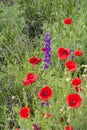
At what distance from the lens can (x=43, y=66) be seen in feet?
8.39

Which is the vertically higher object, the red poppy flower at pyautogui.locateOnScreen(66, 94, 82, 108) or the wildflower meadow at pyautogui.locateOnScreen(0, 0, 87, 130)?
the red poppy flower at pyautogui.locateOnScreen(66, 94, 82, 108)

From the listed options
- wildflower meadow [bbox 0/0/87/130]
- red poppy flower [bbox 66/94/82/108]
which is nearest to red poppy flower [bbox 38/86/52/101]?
wildflower meadow [bbox 0/0/87/130]

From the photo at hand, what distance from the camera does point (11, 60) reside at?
2.90 m

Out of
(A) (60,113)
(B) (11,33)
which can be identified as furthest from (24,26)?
(A) (60,113)

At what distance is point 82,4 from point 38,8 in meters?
0.51

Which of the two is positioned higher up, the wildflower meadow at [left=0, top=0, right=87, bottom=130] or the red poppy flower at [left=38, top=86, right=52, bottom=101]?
the red poppy flower at [left=38, top=86, right=52, bottom=101]

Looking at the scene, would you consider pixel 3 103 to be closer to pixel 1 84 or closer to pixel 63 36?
pixel 1 84

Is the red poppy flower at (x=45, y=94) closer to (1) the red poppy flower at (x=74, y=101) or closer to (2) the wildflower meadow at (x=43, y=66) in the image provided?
(2) the wildflower meadow at (x=43, y=66)

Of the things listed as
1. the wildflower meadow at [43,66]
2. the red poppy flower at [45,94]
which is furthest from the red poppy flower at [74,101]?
the red poppy flower at [45,94]

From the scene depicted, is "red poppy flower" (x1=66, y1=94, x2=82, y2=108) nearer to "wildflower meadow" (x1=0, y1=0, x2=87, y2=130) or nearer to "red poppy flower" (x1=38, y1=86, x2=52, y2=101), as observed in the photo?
"wildflower meadow" (x1=0, y1=0, x2=87, y2=130)

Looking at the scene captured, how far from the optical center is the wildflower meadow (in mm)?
1783

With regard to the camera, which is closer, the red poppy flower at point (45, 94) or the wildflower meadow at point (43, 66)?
the red poppy flower at point (45, 94)

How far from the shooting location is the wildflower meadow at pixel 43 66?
5.85 ft

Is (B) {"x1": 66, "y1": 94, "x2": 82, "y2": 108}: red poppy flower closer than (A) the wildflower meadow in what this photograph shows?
Yes
